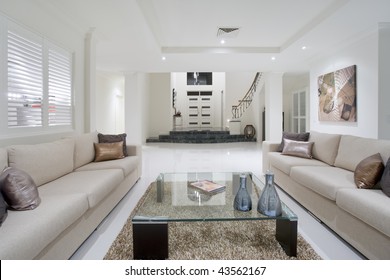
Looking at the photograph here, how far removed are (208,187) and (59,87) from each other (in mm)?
2744

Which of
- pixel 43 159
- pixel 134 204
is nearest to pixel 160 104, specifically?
pixel 134 204

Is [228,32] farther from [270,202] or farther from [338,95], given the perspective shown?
[270,202]

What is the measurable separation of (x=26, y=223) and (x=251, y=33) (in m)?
Result: 4.77

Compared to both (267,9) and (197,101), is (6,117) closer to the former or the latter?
(267,9)

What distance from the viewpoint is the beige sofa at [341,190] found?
1.68m

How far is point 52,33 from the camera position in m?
3.32

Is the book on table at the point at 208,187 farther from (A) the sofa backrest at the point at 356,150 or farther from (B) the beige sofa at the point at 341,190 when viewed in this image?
(A) the sofa backrest at the point at 356,150

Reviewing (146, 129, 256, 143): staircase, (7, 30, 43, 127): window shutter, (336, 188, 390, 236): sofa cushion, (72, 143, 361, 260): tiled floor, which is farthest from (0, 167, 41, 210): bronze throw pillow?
(146, 129, 256, 143): staircase

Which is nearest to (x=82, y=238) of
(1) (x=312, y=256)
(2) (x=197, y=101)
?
(1) (x=312, y=256)

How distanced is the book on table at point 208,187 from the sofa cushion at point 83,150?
5.37 ft

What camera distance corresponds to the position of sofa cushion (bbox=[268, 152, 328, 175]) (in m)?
3.22

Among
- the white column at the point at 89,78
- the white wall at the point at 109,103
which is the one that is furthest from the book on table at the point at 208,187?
the white wall at the point at 109,103

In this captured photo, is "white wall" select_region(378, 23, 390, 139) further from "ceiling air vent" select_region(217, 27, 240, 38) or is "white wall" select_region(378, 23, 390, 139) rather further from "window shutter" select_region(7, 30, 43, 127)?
"window shutter" select_region(7, 30, 43, 127)

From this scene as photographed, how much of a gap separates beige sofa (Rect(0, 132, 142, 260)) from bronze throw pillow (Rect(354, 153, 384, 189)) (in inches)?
97.5
